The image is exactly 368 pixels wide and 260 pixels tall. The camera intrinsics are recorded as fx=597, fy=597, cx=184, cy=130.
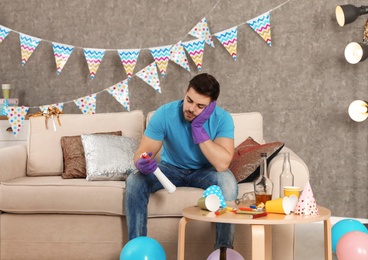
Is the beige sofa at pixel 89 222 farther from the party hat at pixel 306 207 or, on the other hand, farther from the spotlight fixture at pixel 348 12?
the spotlight fixture at pixel 348 12

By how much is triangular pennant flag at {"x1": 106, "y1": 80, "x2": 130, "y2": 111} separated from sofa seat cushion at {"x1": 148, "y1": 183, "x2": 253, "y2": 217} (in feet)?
4.60

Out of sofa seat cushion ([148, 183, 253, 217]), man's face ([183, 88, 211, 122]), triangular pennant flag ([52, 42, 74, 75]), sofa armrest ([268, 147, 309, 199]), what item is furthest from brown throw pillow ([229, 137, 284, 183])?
triangular pennant flag ([52, 42, 74, 75])

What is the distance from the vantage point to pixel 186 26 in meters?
4.37

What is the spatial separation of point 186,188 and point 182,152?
0.20 meters

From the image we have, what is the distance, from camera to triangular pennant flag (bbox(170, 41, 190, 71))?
426cm

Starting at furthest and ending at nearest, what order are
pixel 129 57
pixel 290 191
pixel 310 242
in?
pixel 129 57 < pixel 310 242 < pixel 290 191

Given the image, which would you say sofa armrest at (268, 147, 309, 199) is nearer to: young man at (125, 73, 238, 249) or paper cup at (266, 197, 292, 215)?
young man at (125, 73, 238, 249)

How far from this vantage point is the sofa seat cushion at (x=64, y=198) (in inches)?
118

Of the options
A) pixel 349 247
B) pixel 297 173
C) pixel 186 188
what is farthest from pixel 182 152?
pixel 349 247

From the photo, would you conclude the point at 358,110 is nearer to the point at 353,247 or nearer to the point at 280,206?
the point at 353,247

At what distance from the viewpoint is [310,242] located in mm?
3656

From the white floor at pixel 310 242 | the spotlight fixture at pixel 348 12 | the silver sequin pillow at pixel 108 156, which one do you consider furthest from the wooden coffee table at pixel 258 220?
the spotlight fixture at pixel 348 12

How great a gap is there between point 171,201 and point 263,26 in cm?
173

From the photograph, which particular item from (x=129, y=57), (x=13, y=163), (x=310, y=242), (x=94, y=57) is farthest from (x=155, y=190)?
(x=94, y=57)
